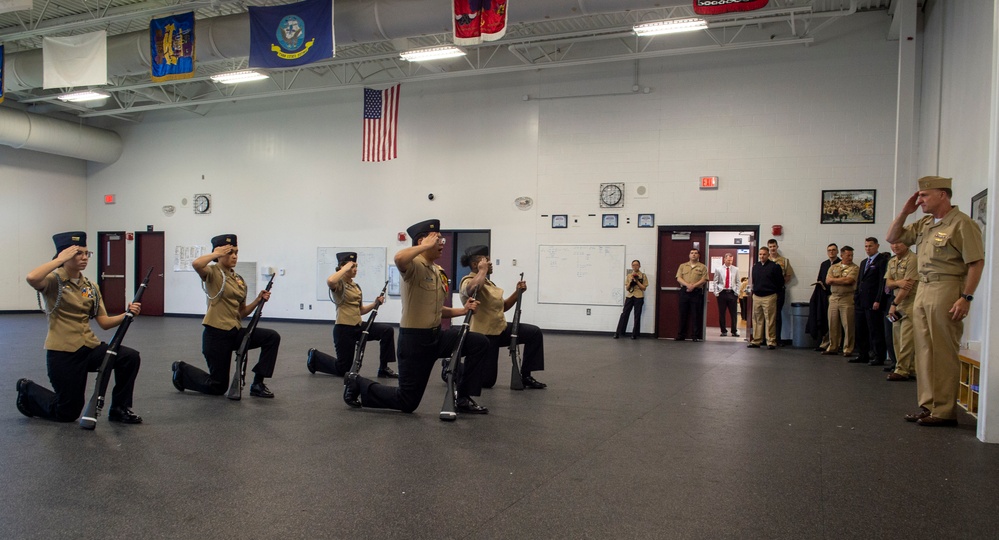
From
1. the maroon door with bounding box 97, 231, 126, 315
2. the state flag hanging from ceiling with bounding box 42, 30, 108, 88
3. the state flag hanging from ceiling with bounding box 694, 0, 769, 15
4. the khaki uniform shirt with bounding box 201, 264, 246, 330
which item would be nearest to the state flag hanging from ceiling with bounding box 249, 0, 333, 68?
the state flag hanging from ceiling with bounding box 42, 30, 108, 88

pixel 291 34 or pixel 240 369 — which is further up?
pixel 291 34

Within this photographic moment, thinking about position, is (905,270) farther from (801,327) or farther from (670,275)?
(670,275)

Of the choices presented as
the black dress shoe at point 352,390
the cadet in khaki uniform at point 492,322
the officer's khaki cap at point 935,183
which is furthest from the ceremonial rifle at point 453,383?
the officer's khaki cap at point 935,183

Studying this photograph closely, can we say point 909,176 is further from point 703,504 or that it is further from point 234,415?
point 234,415

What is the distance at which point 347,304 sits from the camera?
23.4ft

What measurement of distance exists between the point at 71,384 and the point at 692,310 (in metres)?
10.4

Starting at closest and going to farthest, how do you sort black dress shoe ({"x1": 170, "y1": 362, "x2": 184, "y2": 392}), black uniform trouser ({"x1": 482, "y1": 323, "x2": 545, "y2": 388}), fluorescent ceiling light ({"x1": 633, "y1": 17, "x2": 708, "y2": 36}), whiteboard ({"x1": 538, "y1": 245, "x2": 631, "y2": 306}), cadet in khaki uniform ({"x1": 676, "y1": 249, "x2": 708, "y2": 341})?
black dress shoe ({"x1": 170, "y1": 362, "x2": 184, "y2": 392}) → black uniform trouser ({"x1": 482, "y1": 323, "x2": 545, "y2": 388}) → fluorescent ceiling light ({"x1": 633, "y1": 17, "x2": 708, "y2": 36}) → cadet in khaki uniform ({"x1": 676, "y1": 249, "x2": 708, "y2": 341}) → whiteboard ({"x1": 538, "y1": 245, "x2": 631, "y2": 306})

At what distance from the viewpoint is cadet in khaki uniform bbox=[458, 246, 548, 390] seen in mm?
5977

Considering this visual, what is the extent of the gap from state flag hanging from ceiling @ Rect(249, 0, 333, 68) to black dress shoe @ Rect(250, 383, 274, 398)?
208 inches

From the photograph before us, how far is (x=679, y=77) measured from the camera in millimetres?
12789

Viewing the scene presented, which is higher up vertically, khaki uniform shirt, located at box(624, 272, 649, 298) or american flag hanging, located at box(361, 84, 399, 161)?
american flag hanging, located at box(361, 84, 399, 161)

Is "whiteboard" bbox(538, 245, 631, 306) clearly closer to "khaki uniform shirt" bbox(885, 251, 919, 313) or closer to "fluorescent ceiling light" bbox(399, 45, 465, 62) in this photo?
"fluorescent ceiling light" bbox(399, 45, 465, 62)

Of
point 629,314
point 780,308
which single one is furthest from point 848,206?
point 629,314

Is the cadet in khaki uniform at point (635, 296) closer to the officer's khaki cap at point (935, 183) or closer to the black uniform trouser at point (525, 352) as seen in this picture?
the black uniform trouser at point (525, 352)
